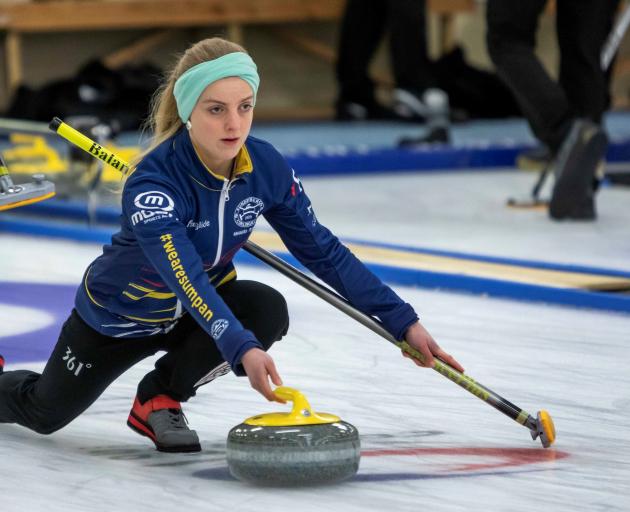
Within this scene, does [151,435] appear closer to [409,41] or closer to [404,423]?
[404,423]

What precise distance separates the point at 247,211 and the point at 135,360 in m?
0.35

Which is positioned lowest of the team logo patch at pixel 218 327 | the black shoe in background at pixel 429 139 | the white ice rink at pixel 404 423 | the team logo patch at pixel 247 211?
the black shoe in background at pixel 429 139

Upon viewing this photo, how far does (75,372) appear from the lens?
7.18 feet

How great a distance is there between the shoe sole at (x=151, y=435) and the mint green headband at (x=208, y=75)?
518mm

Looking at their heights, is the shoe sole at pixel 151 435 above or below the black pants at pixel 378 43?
below

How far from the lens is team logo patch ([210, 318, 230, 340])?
6.19 ft

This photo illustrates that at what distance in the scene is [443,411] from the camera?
2.39 meters

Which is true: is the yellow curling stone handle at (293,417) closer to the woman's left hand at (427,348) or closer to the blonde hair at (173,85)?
the woman's left hand at (427,348)

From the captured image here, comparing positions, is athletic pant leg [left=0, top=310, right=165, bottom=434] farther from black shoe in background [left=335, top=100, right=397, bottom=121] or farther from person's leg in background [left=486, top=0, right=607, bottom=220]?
black shoe in background [left=335, top=100, right=397, bottom=121]

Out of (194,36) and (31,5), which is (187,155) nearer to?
(31,5)

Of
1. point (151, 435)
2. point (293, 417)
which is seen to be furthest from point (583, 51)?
point (293, 417)

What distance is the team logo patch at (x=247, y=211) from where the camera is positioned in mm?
2115

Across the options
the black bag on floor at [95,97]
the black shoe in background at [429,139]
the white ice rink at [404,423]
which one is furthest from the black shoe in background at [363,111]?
the white ice rink at [404,423]

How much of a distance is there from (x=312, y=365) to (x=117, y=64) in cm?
577
